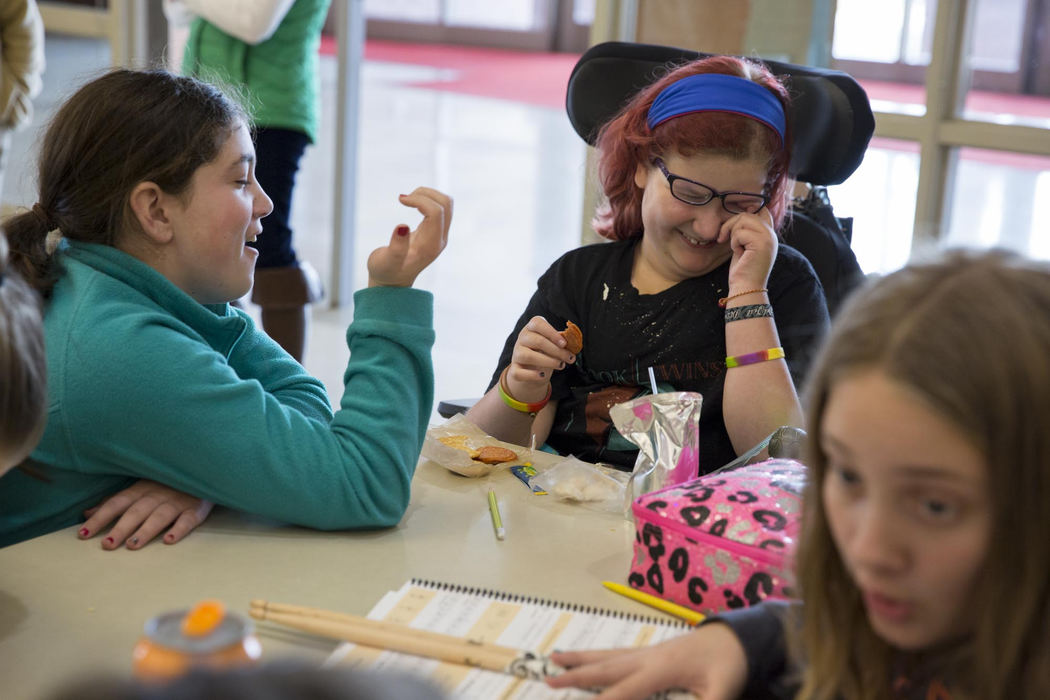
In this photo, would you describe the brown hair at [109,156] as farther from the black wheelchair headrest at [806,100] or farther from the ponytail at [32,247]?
the black wheelchair headrest at [806,100]

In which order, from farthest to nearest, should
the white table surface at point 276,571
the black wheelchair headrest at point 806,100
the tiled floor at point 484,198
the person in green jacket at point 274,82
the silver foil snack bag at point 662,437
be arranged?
the tiled floor at point 484,198 → the person in green jacket at point 274,82 → the black wheelchair headrest at point 806,100 → the silver foil snack bag at point 662,437 → the white table surface at point 276,571

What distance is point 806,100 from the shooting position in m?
1.83

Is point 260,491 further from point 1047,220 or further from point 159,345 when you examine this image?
point 1047,220

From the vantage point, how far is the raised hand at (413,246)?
55.8 inches

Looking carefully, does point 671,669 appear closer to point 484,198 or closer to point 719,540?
point 719,540

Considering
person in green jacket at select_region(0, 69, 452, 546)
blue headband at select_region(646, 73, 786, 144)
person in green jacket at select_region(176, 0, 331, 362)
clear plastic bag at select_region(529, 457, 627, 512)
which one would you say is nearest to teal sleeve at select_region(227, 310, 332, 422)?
person in green jacket at select_region(0, 69, 452, 546)

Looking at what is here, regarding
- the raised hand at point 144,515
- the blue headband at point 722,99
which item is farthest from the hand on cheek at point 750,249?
the raised hand at point 144,515

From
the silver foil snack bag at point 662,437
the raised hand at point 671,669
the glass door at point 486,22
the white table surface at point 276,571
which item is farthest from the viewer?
the glass door at point 486,22

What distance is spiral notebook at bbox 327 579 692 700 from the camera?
96cm

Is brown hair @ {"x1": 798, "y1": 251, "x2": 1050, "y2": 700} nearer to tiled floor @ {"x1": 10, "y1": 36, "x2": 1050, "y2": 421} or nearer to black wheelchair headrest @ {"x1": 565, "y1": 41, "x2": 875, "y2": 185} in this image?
black wheelchair headrest @ {"x1": 565, "y1": 41, "x2": 875, "y2": 185}

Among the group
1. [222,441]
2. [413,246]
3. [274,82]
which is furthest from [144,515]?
[274,82]

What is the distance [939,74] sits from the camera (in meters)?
3.27

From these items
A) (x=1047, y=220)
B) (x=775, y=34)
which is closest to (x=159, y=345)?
(x=775, y=34)

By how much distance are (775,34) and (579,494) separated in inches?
95.7
